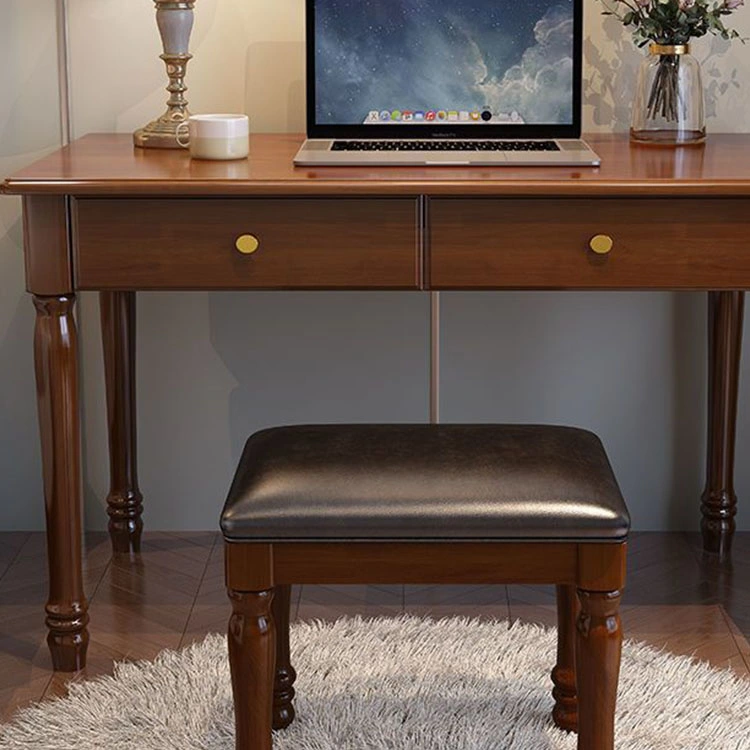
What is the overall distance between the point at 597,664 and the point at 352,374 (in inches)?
45.9

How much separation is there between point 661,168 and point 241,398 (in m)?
0.97

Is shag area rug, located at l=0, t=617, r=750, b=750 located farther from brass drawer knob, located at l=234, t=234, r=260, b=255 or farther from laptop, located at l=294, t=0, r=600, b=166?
laptop, located at l=294, t=0, r=600, b=166

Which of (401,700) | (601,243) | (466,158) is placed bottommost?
(401,700)

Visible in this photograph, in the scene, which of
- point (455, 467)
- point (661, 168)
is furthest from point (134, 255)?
point (661, 168)

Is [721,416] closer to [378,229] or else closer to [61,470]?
[378,229]

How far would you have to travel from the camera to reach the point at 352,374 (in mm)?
2805

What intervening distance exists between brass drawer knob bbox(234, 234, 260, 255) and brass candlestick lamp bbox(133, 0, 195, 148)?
37cm

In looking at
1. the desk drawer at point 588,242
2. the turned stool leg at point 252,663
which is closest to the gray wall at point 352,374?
the desk drawer at point 588,242

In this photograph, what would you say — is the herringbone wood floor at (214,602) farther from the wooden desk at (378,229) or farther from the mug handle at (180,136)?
the mug handle at (180,136)

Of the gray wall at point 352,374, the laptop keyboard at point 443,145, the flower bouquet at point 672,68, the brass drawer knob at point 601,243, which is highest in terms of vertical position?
the flower bouquet at point 672,68

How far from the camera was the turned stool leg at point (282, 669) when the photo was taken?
1.99 metres

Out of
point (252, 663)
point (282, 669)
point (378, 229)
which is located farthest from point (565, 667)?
point (378, 229)

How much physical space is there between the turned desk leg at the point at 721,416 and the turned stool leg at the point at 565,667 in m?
0.74

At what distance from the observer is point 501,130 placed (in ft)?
8.00
